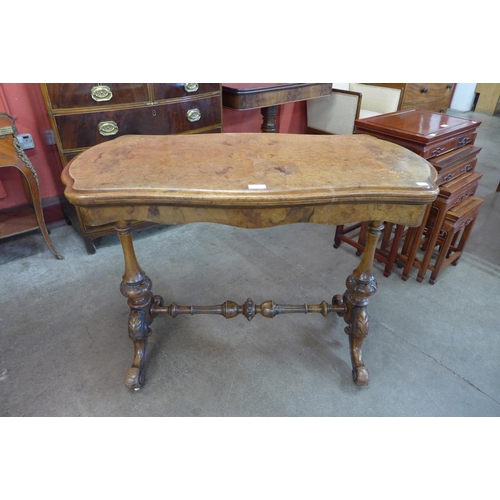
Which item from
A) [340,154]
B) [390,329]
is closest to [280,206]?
[340,154]

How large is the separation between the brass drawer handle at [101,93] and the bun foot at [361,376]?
2.12 m

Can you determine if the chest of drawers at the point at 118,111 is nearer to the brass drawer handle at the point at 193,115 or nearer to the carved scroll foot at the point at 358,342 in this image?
the brass drawer handle at the point at 193,115

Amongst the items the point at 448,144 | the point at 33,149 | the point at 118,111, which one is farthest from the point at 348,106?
the point at 33,149

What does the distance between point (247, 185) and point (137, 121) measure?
1477mm

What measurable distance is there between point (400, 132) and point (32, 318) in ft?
7.84

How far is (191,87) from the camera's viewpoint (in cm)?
255

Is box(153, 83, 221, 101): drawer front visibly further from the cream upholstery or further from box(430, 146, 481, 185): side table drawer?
box(430, 146, 481, 185): side table drawer

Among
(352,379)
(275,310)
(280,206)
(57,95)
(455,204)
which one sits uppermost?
(57,95)

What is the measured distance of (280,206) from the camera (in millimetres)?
1338

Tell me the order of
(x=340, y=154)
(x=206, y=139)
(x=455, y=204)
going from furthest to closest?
(x=455, y=204)
(x=206, y=139)
(x=340, y=154)

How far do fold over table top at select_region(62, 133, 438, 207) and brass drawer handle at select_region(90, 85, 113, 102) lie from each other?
2.31 ft

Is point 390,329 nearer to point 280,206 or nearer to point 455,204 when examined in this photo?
point 455,204

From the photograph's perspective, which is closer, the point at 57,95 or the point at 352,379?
the point at 352,379

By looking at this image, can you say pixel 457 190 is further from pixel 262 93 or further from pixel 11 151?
pixel 11 151
